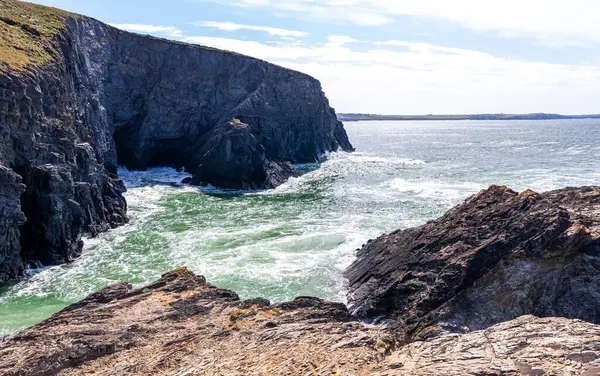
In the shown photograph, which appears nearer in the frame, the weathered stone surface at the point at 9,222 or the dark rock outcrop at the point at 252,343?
the dark rock outcrop at the point at 252,343

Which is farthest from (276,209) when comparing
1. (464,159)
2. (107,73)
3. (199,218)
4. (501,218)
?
(464,159)

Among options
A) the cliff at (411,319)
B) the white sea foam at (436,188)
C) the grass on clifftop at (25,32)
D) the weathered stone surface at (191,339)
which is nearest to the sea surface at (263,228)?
the white sea foam at (436,188)

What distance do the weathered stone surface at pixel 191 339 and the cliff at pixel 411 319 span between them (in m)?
0.05

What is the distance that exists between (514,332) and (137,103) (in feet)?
234

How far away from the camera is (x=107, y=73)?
213ft

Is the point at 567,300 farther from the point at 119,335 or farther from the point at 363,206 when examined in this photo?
the point at 363,206

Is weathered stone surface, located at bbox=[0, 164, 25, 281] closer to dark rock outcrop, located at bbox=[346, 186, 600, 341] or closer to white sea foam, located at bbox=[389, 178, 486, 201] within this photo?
dark rock outcrop, located at bbox=[346, 186, 600, 341]

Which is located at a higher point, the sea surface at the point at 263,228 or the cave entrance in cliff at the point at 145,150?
the cave entrance in cliff at the point at 145,150

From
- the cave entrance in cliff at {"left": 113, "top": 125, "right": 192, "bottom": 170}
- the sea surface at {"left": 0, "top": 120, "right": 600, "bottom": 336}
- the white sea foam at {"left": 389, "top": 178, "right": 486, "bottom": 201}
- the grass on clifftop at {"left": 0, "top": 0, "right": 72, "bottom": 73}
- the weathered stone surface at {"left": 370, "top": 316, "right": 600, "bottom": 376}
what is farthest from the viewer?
the cave entrance in cliff at {"left": 113, "top": 125, "right": 192, "bottom": 170}

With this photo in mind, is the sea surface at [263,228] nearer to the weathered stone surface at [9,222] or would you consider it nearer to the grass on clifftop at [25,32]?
the weathered stone surface at [9,222]

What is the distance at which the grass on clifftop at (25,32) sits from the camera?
1329 inches

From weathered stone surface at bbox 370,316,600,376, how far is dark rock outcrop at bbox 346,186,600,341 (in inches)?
180

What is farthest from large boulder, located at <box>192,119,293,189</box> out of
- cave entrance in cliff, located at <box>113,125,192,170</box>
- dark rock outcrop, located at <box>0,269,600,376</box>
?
dark rock outcrop, located at <box>0,269,600,376</box>

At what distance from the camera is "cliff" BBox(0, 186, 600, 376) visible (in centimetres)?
969
